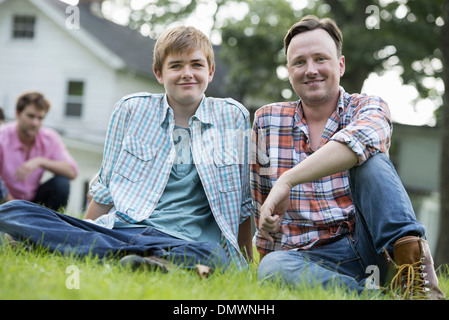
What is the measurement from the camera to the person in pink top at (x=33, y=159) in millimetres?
4848

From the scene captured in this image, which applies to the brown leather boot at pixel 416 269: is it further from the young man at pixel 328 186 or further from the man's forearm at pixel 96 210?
the man's forearm at pixel 96 210

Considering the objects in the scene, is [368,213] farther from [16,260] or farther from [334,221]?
[16,260]

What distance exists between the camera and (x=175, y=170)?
2.89 metres

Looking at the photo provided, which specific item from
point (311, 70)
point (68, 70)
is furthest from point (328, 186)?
point (68, 70)

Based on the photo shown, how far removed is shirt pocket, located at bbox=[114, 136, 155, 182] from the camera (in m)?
2.87

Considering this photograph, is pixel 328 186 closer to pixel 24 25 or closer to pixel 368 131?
pixel 368 131

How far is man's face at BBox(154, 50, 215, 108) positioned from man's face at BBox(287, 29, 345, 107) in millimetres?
492

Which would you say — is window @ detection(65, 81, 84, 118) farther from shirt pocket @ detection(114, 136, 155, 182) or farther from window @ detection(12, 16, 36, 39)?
shirt pocket @ detection(114, 136, 155, 182)

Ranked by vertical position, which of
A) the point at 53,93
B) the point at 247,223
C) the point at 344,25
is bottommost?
the point at 247,223

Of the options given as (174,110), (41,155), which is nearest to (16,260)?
(174,110)

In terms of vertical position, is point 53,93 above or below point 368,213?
above

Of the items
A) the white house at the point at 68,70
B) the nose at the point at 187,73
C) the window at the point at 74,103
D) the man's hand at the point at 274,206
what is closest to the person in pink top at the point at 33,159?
the nose at the point at 187,73

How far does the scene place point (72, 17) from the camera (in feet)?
9.24
